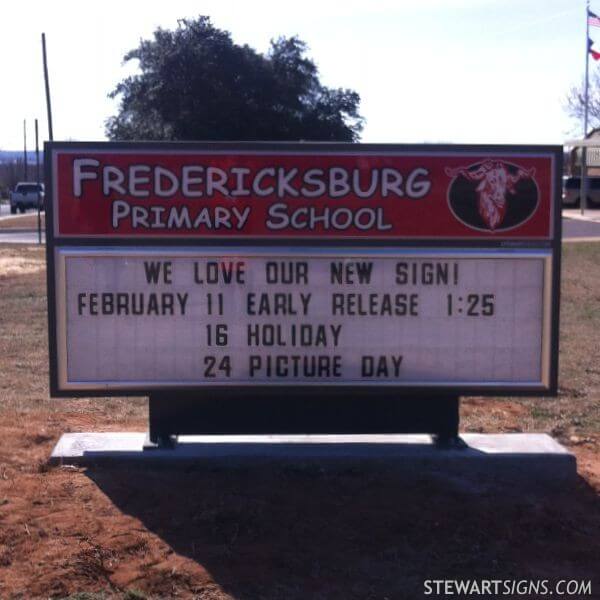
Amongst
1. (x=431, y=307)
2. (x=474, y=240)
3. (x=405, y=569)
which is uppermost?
(x=474, y=240)

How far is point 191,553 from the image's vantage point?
5.84 m

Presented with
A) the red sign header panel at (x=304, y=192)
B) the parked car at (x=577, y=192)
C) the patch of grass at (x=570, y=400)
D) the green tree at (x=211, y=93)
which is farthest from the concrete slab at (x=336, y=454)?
the parked car at (x=577, y=192)

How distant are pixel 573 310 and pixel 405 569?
12.0 meters

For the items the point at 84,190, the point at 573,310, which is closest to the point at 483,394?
the point at 84,190

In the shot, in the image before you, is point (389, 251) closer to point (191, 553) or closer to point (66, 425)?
point (191, 553)

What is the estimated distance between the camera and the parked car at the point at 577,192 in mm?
55844

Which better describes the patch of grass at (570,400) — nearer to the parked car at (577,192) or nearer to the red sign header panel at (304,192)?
the red sign header panel at (304,192)

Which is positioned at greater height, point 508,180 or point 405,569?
point 508,180

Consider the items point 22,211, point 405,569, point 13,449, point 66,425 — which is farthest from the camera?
point 22,211

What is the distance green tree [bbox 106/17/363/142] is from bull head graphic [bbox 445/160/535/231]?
3915cm

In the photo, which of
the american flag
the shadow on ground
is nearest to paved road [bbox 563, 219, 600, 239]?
the american flag

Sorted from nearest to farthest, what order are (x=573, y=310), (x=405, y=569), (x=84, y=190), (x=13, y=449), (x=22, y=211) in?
1. (x=405, y=569)
2. (x=84, y=190)
3. (x=13, y=449)
4. (x=573, y=310)
5. (x=22, y=211)
